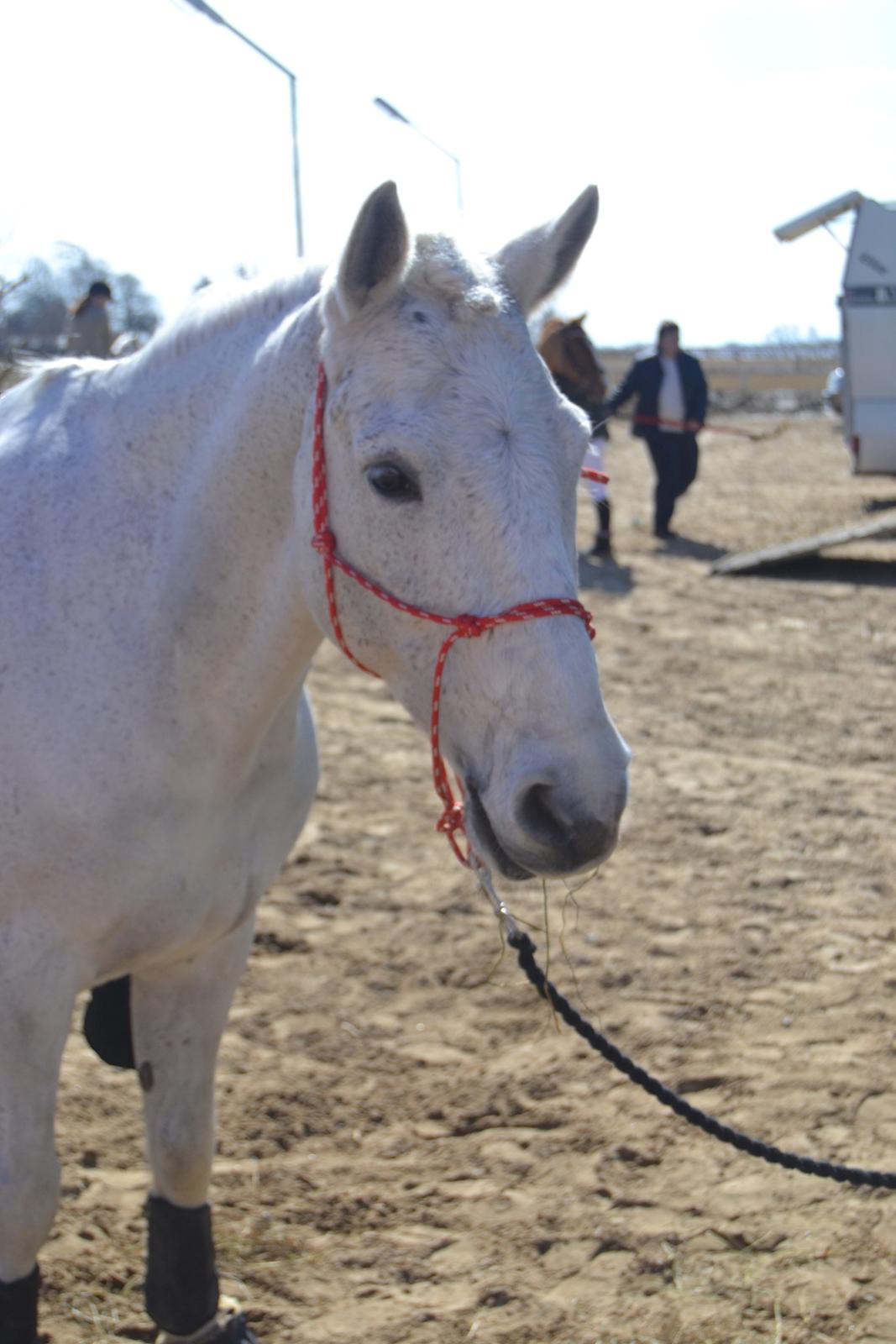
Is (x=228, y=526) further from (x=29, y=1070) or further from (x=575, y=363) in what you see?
(x=575, y=363)

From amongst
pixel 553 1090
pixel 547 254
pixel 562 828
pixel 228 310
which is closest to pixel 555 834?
pixel 562 828

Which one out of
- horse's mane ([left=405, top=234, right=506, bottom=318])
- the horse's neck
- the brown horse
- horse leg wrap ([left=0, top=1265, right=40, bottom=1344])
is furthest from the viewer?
the brown horse

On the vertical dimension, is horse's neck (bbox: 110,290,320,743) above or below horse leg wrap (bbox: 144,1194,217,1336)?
above

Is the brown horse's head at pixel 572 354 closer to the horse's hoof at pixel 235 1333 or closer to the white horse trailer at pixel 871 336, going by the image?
the white horse trailer at pixel 871 336

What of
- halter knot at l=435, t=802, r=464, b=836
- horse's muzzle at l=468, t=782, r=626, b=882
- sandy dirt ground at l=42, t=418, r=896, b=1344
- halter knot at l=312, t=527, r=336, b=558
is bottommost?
sandy dirt ground at l=42, t=418, r=896, b=1344

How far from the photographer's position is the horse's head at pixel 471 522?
1796 millimetres

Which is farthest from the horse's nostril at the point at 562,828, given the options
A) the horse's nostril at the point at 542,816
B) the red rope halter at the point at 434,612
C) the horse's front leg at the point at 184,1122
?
the horse's front leg at the point at 184,1122

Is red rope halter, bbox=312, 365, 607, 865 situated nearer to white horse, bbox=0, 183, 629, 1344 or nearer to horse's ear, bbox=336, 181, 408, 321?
white horse, bbox=0, 183, 629, 1344

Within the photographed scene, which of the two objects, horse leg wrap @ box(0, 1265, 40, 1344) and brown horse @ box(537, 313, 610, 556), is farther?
brown horse @ box(537, 313, 610, 556)

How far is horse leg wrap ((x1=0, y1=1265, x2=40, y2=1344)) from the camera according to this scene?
7.82 ft

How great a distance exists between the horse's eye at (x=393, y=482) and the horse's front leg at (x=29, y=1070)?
1.03 metres

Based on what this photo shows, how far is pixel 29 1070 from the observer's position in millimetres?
2223

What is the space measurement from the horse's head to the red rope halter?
0.6 inches

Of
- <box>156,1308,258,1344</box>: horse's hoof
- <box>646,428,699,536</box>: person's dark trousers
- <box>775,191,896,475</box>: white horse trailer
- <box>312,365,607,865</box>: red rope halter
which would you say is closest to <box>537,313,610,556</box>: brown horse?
<box>646,428,699,536</box>: person's dark trousers
